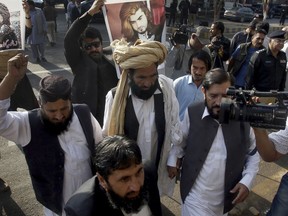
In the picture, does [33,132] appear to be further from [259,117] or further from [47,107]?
[259,117]

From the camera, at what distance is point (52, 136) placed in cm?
202

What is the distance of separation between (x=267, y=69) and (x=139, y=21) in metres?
2.22

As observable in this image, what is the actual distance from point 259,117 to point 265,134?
Result: 295 mm

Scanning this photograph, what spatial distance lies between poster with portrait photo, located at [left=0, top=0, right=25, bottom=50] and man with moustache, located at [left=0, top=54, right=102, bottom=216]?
73cm

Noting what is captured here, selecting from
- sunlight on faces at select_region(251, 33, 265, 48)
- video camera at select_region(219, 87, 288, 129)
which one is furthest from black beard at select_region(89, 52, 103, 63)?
sunlight on faces at select_region(251, 33, 265, 48)

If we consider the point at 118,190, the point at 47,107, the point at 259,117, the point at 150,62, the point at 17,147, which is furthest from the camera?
the point at 17,147

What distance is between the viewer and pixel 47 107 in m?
1.98

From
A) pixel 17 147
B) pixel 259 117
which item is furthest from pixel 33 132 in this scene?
pixel 17 147

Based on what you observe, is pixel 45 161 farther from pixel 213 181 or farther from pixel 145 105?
pixel 213 181

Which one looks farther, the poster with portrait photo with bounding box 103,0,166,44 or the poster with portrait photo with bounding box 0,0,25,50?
the poster with portrait photo with bounding box 103,0,166,44

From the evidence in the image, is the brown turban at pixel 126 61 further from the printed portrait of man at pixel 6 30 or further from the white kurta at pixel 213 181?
the printed portrait of man at pixel 6 30

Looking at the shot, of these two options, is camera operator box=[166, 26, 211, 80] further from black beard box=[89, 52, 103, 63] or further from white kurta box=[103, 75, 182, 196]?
white kurta box=[103, 75, 182, 196]

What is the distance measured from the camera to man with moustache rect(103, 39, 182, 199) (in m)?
2.34

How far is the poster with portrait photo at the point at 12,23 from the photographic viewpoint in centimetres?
250
